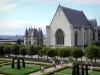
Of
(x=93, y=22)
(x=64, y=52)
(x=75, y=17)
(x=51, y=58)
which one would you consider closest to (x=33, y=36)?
(x=75, y=17)

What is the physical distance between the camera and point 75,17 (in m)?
75.7

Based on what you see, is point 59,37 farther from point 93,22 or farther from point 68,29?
point 93,22

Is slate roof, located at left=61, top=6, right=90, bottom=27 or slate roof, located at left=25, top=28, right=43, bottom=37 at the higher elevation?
slate roof, located at left=61, top=6, right=90, bottom=27

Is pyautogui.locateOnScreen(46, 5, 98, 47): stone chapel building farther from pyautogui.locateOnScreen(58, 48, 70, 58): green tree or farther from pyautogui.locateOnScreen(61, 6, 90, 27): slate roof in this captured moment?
pyautogui.locateOnScreen(58, 48, 70, 58): green tree

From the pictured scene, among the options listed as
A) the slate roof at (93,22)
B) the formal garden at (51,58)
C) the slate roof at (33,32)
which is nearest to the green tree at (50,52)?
the formal garden at (51,58)

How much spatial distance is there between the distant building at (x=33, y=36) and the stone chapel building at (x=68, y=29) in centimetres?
1542

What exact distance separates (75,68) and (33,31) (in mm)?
60249

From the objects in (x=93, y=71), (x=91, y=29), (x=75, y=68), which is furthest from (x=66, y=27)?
(x=75, y=68)

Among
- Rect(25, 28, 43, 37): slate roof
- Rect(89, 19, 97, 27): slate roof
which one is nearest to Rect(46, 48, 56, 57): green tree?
Rect(89, 19, 97, 27): slate roof

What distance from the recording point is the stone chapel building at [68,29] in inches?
2788

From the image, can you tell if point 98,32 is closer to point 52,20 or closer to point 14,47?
point 52,20

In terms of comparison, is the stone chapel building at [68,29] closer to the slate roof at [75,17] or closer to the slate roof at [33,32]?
the slate roof at [75,17]

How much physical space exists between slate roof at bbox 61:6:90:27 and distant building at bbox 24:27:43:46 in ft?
73.4

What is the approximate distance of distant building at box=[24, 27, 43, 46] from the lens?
297ft
